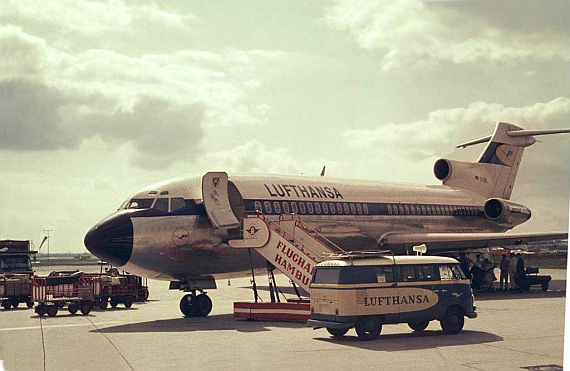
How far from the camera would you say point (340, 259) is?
16.9 metres

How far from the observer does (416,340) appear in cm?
1591

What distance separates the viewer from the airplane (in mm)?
21422

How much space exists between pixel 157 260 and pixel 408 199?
1360cm

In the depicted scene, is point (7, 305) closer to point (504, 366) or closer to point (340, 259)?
point (340, 259)

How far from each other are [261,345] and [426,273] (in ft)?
14.8

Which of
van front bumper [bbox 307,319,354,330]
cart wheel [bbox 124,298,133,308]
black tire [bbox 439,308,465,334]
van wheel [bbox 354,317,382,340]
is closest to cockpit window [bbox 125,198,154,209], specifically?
cart wheel [bbox 124,298,133,308]

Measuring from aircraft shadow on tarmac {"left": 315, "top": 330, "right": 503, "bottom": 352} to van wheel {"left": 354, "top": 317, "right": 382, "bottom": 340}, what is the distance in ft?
0.52

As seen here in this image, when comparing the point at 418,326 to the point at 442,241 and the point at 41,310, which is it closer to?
the point at 442,241

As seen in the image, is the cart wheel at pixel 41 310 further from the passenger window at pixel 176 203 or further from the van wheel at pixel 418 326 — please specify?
the van wheel at pixel 418 326

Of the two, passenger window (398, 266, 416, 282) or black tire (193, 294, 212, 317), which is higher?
passenger window (398, 266, 416, 282)

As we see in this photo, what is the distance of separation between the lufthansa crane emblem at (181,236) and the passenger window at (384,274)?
7.43 meters

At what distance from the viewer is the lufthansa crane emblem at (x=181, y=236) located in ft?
71.1

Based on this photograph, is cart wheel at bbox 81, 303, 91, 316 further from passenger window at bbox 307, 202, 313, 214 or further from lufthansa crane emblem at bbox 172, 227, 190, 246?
passenger window at bbox 307, 202, 313, 214

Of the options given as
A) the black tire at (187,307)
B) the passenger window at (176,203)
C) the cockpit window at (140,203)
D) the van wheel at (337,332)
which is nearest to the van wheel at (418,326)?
the van wheel at (337,332)
